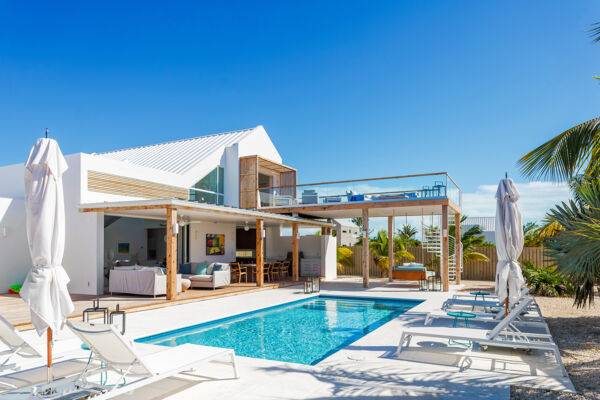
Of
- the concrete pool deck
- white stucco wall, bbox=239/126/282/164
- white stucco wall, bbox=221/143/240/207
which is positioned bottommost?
the concrete pool deck

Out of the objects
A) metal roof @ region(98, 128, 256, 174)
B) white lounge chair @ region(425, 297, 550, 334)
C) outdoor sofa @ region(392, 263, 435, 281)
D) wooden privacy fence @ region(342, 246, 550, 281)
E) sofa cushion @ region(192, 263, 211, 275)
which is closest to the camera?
white lounge chair @ region(425, 297, 550, 334)

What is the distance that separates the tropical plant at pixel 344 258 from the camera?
21.6m

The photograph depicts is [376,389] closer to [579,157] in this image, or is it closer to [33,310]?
[33,310]

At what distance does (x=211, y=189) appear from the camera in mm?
18328

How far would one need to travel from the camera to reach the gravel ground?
4.36 m

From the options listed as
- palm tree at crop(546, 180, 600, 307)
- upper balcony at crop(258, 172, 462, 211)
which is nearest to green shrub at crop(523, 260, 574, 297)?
upper balcony at crop(258, 172, 462, 211)

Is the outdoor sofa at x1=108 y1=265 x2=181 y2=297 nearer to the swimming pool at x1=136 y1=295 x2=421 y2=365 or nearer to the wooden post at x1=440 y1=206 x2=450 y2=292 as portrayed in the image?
the swimming pool at x1=136 y1=295 x2=421 y2=365

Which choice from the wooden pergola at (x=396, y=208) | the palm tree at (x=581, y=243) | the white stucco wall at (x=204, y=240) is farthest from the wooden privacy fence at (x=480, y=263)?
the palm tree at (x=581, y=243)

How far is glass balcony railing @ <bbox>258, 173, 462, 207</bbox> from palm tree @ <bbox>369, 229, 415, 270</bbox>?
184 inches

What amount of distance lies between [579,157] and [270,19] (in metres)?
11.9

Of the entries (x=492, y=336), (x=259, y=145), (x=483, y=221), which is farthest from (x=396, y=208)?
(x=483, y=221)

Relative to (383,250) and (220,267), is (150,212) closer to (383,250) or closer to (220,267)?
(220,267)

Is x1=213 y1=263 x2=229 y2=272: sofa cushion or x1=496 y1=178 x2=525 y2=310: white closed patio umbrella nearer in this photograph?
x1=496 y1=178 x2=525 y2=310: white closed patio umbrella

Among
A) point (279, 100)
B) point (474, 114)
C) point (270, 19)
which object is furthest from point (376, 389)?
point (279, 100)
